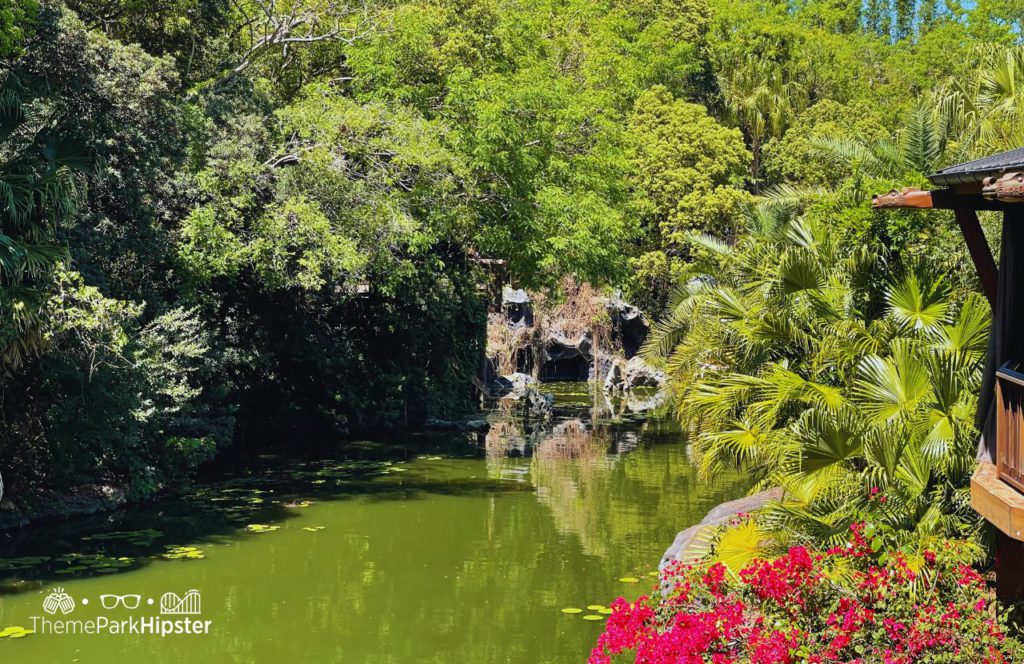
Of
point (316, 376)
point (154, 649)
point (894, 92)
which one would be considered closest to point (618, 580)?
point (154, 649)

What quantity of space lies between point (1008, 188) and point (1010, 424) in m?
1.95

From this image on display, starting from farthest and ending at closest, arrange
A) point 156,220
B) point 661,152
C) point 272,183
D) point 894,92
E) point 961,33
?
point 961,33 → point 894,92 → point 661,152 → point 272,183 → point 156,220

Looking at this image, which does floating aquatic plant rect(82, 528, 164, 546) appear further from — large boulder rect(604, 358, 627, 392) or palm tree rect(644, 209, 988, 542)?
large boulder rect(604, 358, 627, 392)

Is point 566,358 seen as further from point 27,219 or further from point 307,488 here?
point 27,219

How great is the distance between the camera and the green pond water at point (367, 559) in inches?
408

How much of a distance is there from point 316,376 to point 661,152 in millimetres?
15230

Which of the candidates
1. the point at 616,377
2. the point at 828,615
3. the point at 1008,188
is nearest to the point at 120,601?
the point at 828,615

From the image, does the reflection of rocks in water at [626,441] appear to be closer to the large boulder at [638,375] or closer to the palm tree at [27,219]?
the large boulder at [638,375]

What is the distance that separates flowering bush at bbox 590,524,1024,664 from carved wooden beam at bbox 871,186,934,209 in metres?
2.67

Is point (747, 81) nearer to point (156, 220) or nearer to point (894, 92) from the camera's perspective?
point (894, 92)

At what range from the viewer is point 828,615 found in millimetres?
7844

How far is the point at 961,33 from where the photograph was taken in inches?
1984

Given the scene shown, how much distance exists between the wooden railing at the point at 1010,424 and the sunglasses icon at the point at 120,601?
831 cm

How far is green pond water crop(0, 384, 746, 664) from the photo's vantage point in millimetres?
10352
